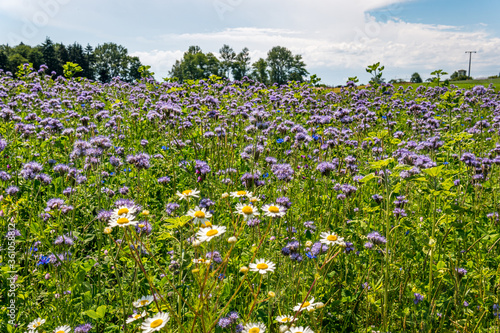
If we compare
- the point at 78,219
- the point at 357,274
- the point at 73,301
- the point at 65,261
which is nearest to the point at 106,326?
the point at 73,301

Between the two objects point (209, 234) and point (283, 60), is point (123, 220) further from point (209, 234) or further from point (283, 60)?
point (283, 60)

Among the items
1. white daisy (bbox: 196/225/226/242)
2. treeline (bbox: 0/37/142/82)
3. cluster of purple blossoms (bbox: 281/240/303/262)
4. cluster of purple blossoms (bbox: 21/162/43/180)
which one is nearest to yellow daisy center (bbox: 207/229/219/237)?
white daisy (bbox: 196/225/226/242)

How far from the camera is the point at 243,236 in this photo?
365cm

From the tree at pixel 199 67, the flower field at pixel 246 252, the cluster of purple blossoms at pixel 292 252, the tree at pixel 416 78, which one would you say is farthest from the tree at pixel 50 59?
the tree at pixel 416 78

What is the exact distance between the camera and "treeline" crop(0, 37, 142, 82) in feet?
151

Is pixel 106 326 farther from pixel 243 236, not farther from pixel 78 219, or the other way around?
pixel 78 219

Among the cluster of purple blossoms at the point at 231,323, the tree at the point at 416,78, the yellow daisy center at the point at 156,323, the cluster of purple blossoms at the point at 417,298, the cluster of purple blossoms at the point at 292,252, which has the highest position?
the tree at the point at 416,78

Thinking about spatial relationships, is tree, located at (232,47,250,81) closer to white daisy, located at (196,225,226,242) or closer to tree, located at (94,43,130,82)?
tree, located at (94,43,130,82)

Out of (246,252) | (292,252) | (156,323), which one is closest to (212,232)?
(156,323)

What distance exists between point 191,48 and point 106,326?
126 metres

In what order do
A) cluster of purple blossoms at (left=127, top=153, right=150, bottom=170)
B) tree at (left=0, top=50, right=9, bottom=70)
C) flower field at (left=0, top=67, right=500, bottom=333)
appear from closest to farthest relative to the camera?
flower field at (left=0, top=67, right=500, bottom=333) → cluster of purple blossoms at (left=127, top=153, right=150, bottom=170) → tree at (left=0, top=50, right=9, bottom=70)

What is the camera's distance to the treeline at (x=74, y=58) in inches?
1811

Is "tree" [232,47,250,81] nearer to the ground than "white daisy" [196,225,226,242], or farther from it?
farther from it

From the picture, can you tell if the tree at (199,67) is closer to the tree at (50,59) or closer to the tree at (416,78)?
the tree at (50,59)
